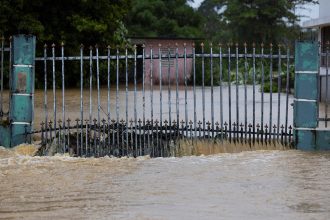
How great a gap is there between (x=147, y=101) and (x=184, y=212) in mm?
13563

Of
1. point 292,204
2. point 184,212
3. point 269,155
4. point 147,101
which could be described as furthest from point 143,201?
point 147,101

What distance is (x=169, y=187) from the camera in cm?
750

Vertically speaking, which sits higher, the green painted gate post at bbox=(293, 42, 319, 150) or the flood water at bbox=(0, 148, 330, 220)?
the green painted gate post at bbox=(293, 42, 319, 150)

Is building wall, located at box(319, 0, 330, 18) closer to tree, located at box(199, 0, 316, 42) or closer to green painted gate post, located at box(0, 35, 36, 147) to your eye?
green painted gate post, located at box(0, 35, 36, 147)

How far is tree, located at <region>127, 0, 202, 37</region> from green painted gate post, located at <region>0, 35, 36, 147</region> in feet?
89.6

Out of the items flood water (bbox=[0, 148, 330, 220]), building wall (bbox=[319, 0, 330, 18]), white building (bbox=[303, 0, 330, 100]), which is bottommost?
flood water (bbox=[0, 148, 330, 220])

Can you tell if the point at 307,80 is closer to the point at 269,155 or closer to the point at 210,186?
the point at 269,155

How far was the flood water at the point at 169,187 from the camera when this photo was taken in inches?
250

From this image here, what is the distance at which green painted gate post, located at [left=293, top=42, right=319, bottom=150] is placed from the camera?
32.2ft

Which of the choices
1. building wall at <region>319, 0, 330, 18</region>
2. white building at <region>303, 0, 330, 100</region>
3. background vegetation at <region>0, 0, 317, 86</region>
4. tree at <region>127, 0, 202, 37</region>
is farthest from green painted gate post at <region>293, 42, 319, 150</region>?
tree at <region>127, 0, 202, 37</region>

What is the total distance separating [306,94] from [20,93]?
16.1ft

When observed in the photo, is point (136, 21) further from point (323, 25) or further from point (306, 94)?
point (306, 94)

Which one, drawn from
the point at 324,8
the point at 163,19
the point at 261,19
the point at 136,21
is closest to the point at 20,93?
the point at 324,8

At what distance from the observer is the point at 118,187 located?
7527mm
